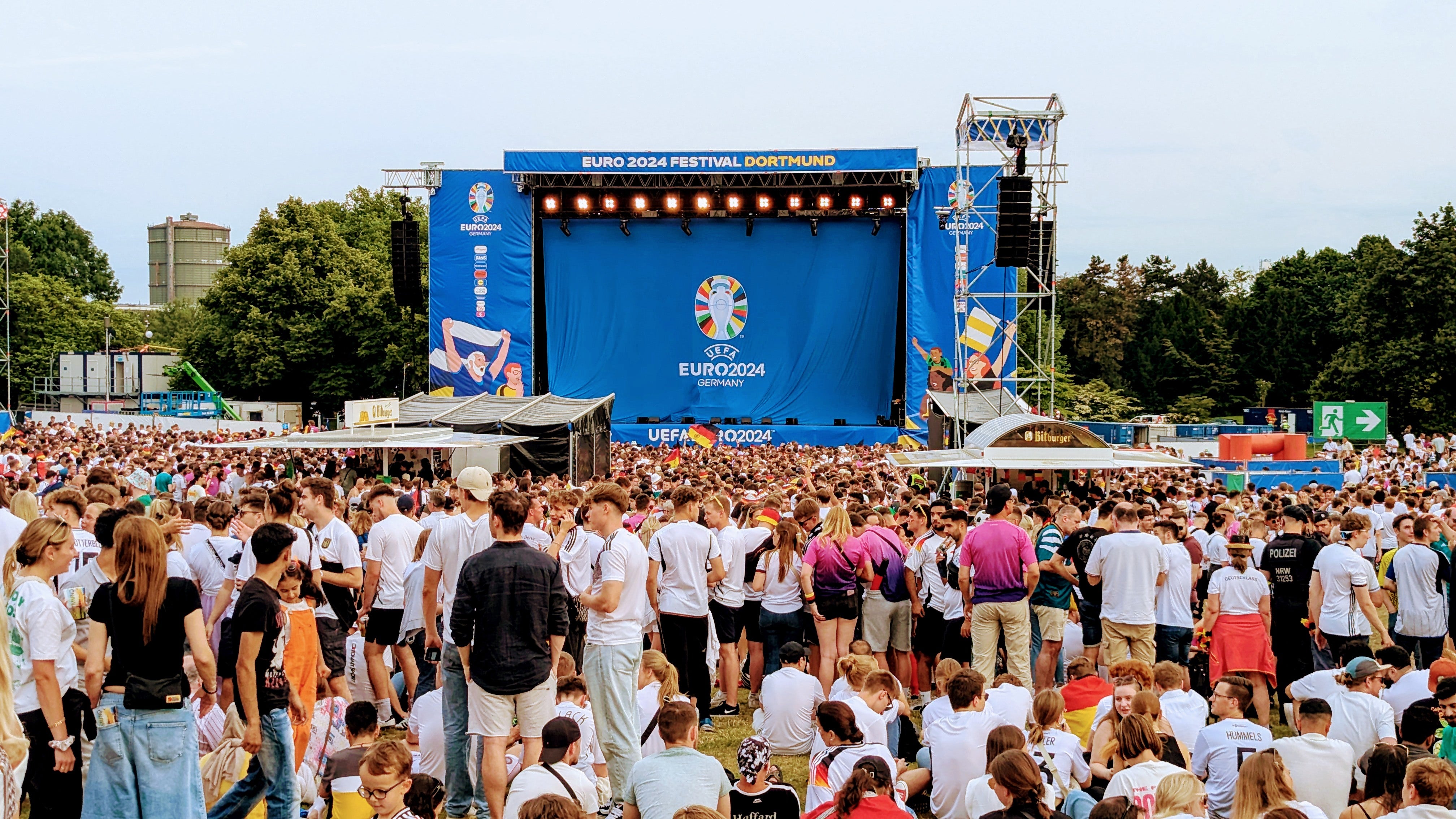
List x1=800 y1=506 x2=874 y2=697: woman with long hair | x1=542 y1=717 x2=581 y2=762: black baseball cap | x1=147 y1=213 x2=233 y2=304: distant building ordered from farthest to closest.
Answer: x1=147 y1=213 x2=233 y2=304: distant building → x1=800 y1=506 x2=874 y2=697: woman with long hair → x1=542 y1=717 x2=581 y2=762: black baseball cap

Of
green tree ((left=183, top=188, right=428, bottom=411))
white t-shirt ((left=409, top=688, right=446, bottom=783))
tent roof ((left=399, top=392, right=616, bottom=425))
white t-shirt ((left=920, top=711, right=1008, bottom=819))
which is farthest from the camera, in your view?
green tree ((left=183, top=188, right=428, bottom=411))

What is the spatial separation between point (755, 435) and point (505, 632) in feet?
72.0

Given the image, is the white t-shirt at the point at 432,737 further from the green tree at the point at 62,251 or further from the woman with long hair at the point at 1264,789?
the green tree at the point at 62,251

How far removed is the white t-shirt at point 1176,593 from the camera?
685 centimetres

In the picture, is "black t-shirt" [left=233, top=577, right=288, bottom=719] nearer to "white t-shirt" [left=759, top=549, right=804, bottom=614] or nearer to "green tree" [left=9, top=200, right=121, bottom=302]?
"white t-shirt" [left=759, top=549, right=804, bottom=614]

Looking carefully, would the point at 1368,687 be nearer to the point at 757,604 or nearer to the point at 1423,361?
the point at 757,604

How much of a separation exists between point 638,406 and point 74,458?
14.6m

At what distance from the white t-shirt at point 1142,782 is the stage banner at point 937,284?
2052cm

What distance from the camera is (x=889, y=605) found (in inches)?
282

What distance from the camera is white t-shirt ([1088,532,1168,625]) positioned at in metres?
6.63

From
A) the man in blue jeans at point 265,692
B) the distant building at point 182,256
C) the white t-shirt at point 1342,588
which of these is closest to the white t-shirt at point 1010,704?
the white t-shirt at point 1342,588

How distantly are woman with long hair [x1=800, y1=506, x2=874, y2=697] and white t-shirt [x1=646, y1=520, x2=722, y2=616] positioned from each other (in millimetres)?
685

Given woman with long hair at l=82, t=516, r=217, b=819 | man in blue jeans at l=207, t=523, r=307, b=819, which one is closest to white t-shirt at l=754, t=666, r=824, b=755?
man in blue jeans at l=207, t=523, r=307, b=819

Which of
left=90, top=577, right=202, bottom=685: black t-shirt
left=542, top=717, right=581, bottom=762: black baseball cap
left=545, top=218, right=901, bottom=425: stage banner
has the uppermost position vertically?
left=545, top=218, right=901, bottom=425: stage banner
